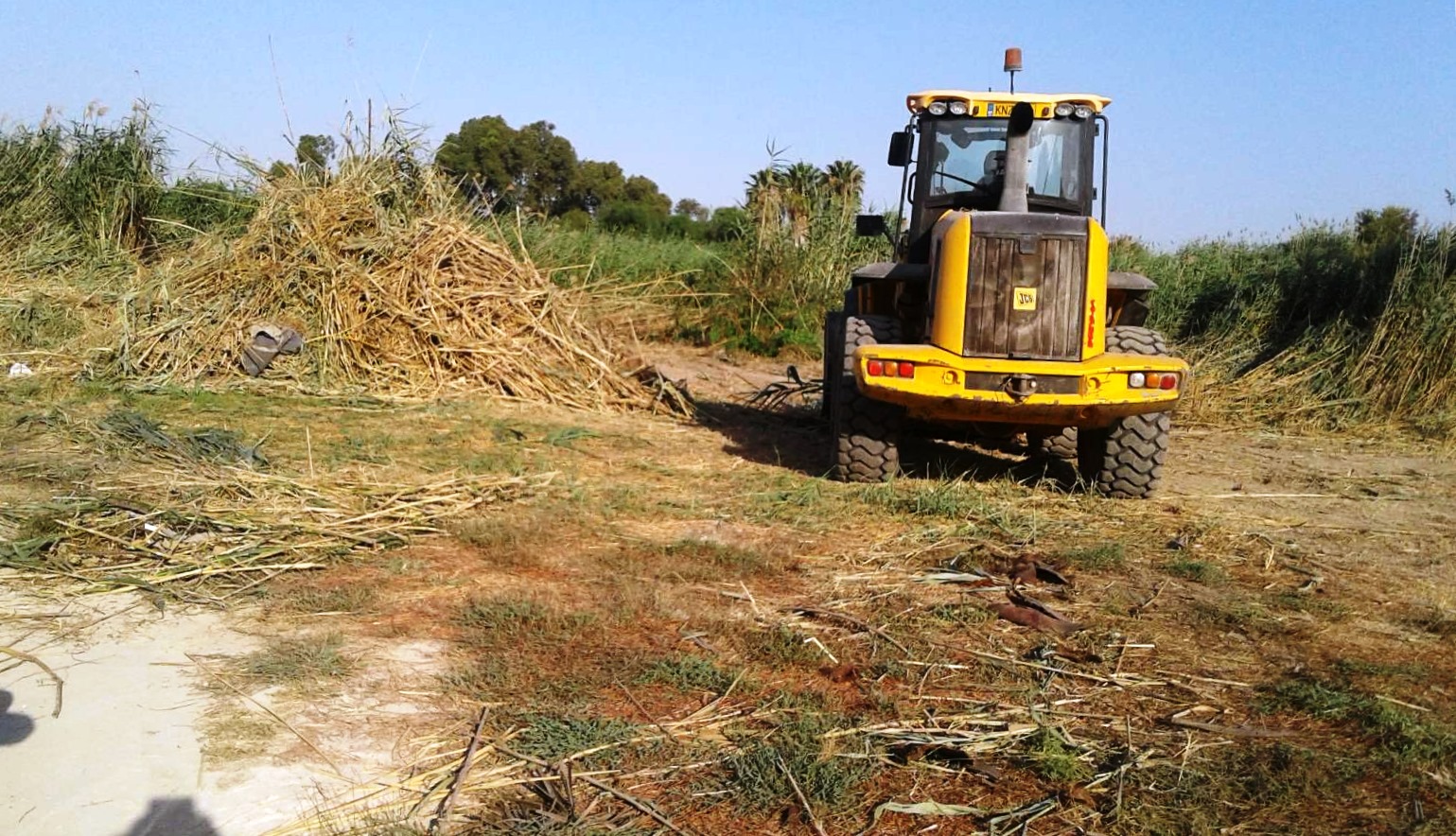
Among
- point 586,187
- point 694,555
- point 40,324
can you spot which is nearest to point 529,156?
point 586,187

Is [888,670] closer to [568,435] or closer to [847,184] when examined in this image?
[568,435]

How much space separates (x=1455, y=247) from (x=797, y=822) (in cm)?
1089

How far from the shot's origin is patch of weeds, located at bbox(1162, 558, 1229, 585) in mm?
5266

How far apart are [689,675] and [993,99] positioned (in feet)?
16.8

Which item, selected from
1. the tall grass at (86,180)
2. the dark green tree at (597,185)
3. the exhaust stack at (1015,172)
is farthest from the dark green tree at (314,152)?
the dark green tree at (597,185)

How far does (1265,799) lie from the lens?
10.2ft

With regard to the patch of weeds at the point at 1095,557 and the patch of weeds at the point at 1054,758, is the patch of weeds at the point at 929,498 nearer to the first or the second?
the patch of weeds at the point at 1095,557

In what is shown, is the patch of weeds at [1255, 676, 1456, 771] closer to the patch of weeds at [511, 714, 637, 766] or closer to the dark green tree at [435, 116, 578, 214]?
the patch of weeds at [511, 714, 637, 766]

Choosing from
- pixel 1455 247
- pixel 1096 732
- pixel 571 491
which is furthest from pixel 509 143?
pixel 1096 732

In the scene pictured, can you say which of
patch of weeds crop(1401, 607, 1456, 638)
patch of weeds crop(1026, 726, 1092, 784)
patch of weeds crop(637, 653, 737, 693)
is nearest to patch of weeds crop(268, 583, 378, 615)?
patch of weeds crop(637, 653, 737, 693)

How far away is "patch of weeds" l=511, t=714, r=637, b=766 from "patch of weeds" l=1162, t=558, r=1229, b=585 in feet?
9.74

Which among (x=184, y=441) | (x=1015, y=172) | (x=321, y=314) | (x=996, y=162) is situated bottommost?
(x=184, y=441)

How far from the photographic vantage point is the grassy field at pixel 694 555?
3.24m

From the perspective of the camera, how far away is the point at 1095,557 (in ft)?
18.0
